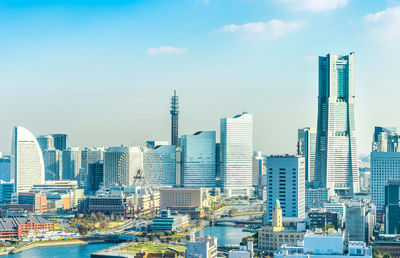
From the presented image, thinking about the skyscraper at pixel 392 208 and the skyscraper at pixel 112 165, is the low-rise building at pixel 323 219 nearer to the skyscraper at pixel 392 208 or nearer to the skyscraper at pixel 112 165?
the skyscraper at pixel 392 208

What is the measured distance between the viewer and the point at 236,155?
220 feet

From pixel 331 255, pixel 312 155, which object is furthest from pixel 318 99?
pixel 331 255

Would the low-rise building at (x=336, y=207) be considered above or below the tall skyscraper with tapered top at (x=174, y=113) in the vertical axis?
below

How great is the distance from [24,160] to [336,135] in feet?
80.3

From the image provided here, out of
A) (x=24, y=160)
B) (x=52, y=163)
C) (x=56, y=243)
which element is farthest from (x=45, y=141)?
(x=56, y=243)

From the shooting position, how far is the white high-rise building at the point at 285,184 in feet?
116

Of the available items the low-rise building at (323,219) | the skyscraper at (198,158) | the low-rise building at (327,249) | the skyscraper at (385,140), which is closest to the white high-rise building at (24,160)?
the skyscraper at (198,158)

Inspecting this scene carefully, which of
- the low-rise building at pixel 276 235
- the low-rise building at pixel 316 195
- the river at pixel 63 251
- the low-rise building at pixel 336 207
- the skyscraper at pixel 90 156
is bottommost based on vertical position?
the river at pixel 63 251

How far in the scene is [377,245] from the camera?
29.5m

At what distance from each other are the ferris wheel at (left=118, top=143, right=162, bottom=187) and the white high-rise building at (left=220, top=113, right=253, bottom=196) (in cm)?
1130

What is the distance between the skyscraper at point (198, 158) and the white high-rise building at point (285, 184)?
30542mm

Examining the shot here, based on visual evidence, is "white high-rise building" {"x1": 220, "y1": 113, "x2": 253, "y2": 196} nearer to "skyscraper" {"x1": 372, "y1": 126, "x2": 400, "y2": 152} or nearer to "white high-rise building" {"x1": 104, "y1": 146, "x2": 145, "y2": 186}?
"white high-rise building" {"x1": 104, "y1": 146, "x2": 145, "y2": 186}

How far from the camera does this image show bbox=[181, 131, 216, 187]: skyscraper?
218ft

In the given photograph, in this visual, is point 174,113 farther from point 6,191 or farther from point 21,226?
point 21,226
